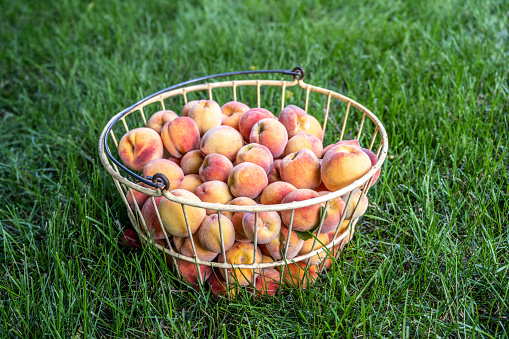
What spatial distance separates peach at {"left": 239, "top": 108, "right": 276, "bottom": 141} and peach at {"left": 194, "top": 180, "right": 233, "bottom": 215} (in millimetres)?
317

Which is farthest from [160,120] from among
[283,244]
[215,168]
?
[283,244]

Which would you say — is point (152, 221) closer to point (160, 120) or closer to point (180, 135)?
point (180, 135)

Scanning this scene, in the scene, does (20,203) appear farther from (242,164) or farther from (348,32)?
(348,32)

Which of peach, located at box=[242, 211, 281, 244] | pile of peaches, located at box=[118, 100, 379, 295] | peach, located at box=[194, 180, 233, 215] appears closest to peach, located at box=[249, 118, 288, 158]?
pile of peaches, located at box=[118, 100, 379, 295]

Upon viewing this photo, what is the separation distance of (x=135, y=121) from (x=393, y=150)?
1357 mm

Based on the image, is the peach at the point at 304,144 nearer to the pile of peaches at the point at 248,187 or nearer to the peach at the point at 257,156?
the pile of peaches at the point at 248,187

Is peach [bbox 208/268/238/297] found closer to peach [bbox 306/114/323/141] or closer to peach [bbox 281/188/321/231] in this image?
peach [bbox 281/188/321/231]

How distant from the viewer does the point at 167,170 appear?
1.42m

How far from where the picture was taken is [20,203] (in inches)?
75.1

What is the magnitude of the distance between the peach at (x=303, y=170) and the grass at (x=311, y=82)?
0.96 feet

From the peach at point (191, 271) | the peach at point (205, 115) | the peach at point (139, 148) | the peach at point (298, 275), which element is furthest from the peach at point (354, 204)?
the peach at point (139, 148)

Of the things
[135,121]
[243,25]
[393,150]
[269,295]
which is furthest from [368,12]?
[269,295]

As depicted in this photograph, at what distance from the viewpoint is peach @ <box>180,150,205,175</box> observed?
5.11 feet

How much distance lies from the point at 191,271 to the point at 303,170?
500mm
